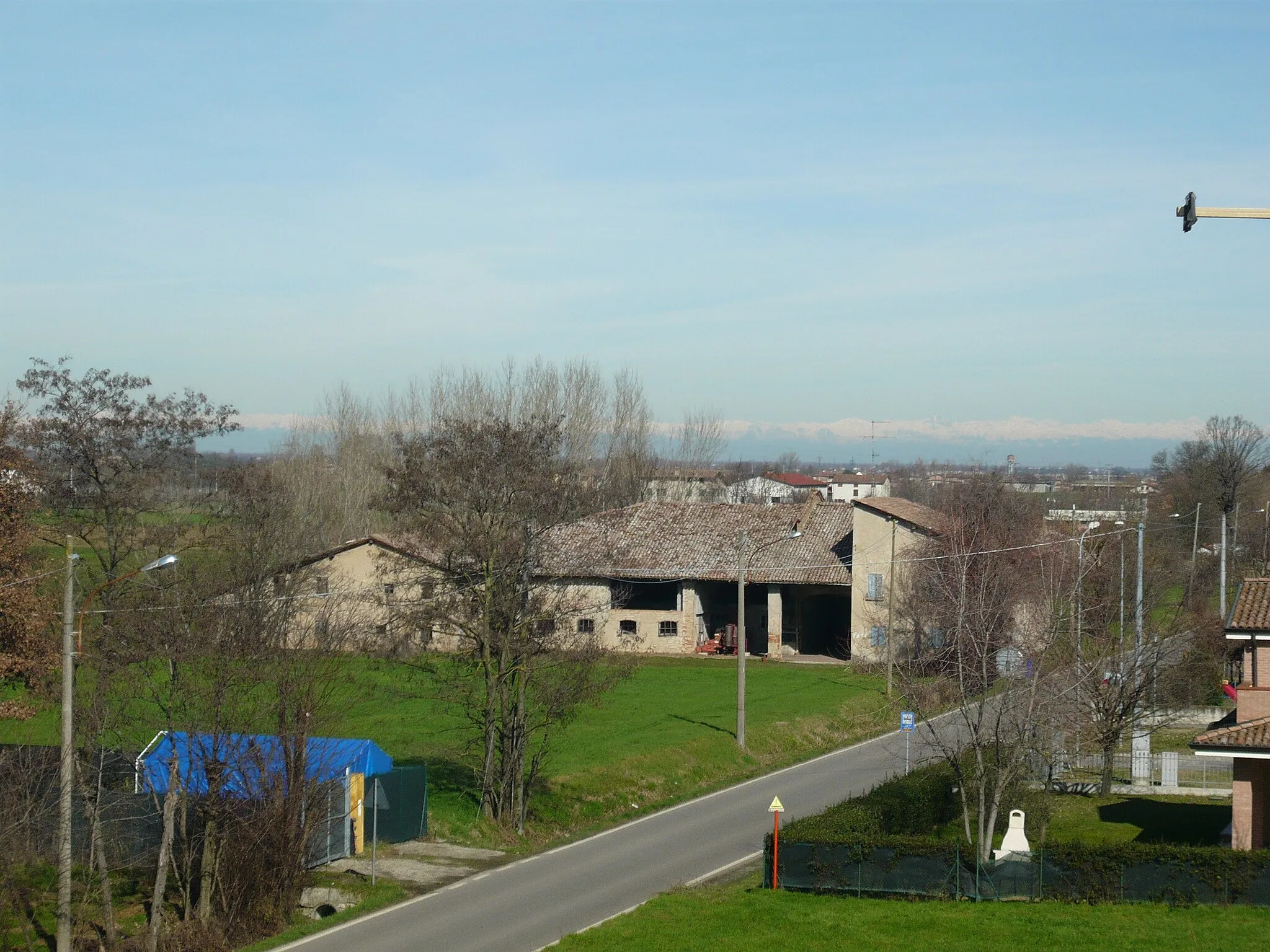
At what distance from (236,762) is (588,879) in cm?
671

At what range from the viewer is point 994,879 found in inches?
819

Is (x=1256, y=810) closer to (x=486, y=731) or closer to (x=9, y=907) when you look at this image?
(x=486, y=731)

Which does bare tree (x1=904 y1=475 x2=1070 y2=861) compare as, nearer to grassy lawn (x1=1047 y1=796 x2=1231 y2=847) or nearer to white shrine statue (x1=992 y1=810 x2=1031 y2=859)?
white shrine statue (x1=992 y1=810 x2=1031 y2=859)

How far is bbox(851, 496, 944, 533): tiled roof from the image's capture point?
53.9 metres

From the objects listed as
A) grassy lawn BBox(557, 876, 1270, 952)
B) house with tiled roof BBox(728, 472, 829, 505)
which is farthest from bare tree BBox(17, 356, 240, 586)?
house with tiled roof BBox(728, 472, 829, 505)

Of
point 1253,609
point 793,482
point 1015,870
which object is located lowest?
point 1015,870

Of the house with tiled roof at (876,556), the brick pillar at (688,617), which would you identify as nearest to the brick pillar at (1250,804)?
the house with tiled roof at (876,556)

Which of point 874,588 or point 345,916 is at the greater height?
point 874,588

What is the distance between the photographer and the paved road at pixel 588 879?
769 inches

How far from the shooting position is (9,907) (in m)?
21.2

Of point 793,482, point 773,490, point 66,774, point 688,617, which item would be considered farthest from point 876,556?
point 793,482

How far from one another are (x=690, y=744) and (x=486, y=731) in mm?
9232

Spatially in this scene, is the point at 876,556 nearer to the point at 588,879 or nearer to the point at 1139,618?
the point at 1139,618

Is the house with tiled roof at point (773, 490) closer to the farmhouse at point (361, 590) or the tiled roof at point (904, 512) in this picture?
the tiled roof at point (904, 512)
